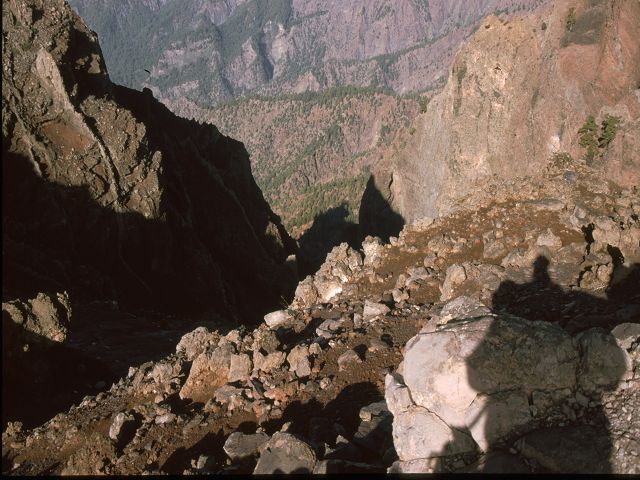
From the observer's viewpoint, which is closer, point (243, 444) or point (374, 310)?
point (243, 444)

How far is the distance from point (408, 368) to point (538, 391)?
1.64 meters

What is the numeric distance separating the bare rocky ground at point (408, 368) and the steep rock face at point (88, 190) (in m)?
12.6

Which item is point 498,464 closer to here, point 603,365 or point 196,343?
point 603,365

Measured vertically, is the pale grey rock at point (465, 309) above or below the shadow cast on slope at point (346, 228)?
above

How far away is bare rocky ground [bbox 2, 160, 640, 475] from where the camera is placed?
616 centimetres

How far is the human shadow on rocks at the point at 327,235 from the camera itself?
8269 centimetres

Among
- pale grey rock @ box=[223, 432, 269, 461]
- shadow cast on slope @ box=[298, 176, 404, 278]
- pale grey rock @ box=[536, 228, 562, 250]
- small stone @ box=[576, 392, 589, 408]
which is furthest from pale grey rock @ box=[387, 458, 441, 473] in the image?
shadow cast on slope @ box=[298, 176, 404, 278]

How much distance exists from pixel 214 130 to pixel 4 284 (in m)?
33.4

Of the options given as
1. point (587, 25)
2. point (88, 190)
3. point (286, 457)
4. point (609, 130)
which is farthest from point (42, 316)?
point (587, 25)

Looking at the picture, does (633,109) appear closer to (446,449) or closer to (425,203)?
(446,449)

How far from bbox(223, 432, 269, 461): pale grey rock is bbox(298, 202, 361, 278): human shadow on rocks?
215ft

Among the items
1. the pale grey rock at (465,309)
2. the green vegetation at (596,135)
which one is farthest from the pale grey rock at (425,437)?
the green vegetation at (596,135)

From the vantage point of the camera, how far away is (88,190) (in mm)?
33938

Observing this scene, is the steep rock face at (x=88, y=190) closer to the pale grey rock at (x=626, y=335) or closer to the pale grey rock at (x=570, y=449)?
the pale grey rock at (x=570, y=449)
